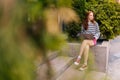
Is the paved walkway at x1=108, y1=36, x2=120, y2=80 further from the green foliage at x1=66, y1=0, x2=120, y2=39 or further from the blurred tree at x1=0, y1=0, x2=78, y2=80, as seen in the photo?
the blurred tree at x1=0, y1=0, x2=78, y2=80

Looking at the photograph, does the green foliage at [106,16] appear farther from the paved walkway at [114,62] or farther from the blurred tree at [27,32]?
the blurred tree at [27,32]

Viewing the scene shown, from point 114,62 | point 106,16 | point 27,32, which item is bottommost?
point 114,62

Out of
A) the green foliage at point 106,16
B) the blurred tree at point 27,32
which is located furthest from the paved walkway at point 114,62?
the blurred tree at point 27,32

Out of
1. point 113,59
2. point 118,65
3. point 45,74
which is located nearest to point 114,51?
point 113,59

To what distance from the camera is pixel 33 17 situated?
0.43 meters

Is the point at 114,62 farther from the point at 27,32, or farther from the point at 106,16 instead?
the point at 27,32

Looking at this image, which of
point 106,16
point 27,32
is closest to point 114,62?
point 106,16

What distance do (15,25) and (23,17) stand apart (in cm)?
2

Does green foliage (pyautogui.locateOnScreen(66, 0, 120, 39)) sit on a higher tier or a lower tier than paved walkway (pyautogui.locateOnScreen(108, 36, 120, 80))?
higher

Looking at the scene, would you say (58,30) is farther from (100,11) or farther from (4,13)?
(100,11)

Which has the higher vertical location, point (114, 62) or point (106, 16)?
point (106, 16)

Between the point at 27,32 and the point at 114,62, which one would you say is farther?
the point at 114,62

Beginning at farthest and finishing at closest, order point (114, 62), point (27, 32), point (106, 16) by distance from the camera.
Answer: point (114, 62), point (106, 16), point (27, 32)

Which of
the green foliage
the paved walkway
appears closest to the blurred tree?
the paved walkway
